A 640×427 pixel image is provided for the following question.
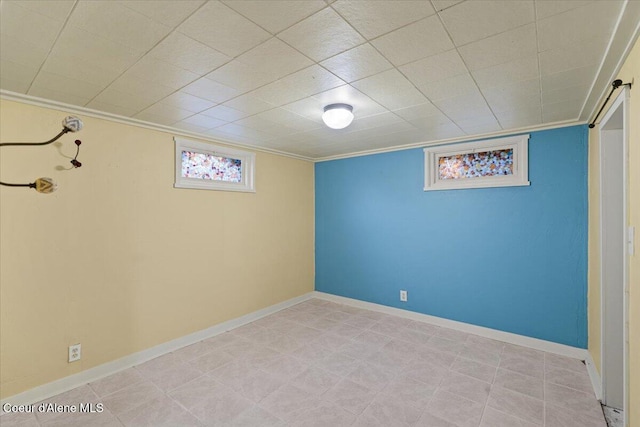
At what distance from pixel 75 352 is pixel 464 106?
3.85m

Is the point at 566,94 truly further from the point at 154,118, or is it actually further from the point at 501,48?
the point at 154,118

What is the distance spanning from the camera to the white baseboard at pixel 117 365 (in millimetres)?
2273

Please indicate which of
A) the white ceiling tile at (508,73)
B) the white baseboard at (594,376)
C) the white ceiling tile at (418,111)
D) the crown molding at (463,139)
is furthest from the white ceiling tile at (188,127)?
the white baseboard at (594,376)

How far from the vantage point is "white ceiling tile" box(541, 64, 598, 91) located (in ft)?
6.07

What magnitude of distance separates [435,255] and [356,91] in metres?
2.42

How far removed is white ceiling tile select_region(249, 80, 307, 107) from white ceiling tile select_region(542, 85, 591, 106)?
72.8 inches

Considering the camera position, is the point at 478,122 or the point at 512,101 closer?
the point at 512,101

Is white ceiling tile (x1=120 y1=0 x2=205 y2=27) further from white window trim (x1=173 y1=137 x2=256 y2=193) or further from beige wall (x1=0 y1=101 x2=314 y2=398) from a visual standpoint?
white window trim (x1=173 y1=137 x2=256 y2=193)

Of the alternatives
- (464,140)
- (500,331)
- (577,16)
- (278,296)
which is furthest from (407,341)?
(577,16)

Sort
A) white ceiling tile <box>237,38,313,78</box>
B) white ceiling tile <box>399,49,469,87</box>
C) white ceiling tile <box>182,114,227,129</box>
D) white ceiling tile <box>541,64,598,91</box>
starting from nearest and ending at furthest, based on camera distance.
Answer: white ceiling tile <box>237,38,313,78</box> → white ceiling tile <box>399,49,469,87</box> → white ceiling tile <box>541,64,598,91</box> → white ceiling tile <box>182,114,227,129</box>

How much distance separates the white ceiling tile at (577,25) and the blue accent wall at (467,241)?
184cm

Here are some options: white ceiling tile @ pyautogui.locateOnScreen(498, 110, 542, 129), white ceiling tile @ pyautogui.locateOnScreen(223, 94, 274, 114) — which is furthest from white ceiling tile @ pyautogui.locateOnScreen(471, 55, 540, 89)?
white ceiling tile @ pyautogui.locateOnScreen(223, 94, 274, 114)

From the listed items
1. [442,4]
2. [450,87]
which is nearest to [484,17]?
[442,4]

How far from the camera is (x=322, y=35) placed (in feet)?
4.89
